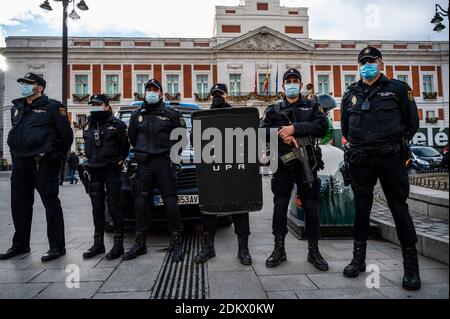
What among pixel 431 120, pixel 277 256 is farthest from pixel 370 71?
pixel 431 120

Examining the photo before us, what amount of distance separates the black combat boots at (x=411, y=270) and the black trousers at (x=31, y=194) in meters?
3.70

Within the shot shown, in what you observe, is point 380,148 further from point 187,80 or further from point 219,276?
point 187,80

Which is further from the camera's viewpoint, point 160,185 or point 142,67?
point 142,67

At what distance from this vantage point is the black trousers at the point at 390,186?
278 cm

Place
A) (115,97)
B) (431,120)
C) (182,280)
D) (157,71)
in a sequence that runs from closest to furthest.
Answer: (182,280)
(115,97)
(157,71)
(431,120)

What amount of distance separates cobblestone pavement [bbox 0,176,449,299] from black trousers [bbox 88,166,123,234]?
17.4 inches

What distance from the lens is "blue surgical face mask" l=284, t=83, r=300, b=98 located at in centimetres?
349

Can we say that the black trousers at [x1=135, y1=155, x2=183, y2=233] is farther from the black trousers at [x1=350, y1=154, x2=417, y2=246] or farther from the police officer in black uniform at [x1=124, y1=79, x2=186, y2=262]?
the black trousers at [x1=350, y1=154, x2=417, y2=246]

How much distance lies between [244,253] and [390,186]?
5.32ft

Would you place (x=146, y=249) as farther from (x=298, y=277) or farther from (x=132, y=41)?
(x=132, y=41)

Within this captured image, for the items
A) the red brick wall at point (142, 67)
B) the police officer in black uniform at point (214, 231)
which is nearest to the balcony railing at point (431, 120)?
the red brick wall at point (142, 67)

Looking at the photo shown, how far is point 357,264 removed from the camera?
295 centimetres

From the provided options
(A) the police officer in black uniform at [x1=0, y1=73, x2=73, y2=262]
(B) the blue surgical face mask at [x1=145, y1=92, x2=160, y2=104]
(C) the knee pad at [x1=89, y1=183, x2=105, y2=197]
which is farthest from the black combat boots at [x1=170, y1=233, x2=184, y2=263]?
(B) the blue surgical face mask at [x1=145, y1=92, x2=160, y2=104]
